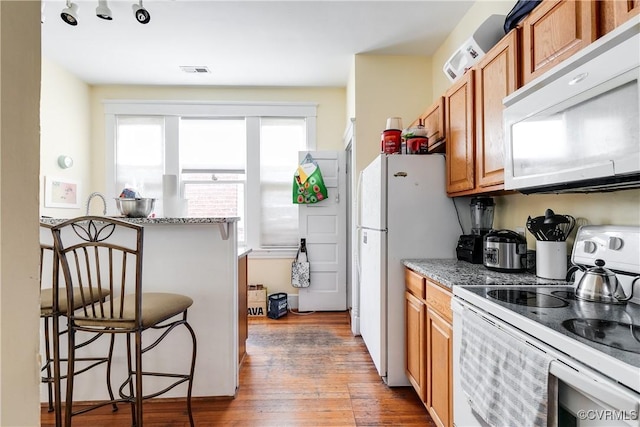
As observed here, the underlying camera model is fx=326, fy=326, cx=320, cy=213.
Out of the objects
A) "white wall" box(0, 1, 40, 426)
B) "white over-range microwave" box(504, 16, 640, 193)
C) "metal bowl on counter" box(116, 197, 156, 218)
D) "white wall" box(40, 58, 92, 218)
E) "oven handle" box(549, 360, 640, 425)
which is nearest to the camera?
"white wall" box(0, 1, 40, 426)

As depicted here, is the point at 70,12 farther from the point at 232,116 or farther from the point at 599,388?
the point at 599,388

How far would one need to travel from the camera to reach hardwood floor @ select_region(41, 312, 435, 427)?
1.86 metres

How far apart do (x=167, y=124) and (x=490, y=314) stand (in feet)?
13.4

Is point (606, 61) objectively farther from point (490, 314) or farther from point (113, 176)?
point (113, 176)

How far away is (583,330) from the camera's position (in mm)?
859

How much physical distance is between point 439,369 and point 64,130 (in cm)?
432

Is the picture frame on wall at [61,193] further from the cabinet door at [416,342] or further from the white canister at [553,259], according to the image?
the white canister at [553,259]

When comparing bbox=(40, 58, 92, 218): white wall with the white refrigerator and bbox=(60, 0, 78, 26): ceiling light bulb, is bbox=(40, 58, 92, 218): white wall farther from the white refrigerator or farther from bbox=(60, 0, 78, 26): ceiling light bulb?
the white refrigerator

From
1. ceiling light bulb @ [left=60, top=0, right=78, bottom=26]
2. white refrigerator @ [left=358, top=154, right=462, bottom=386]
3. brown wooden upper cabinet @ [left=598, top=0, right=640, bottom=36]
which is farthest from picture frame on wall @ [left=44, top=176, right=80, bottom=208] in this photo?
brown wooden upper cabinet @ [left=598, top=0, right=640, bottom=36]

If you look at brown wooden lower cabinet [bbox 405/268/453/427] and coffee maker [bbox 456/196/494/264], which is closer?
brown wooden lower cabinet [bbox 405/268/453/427]

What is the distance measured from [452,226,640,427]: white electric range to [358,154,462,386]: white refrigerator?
767mm

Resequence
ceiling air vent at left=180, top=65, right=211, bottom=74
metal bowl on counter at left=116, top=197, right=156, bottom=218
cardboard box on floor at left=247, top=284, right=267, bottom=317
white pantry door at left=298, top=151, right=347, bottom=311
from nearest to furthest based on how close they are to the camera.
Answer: metal bowl on counter at left=116, top=197, right=156, bottom=218
ceiling air vent at left=180, top=65, right=211, bottom=74
cardboard box on floor at left=247, top=284, right=267, bottom=317
white pantry door at left=298, top=151, right=347, bottom=311

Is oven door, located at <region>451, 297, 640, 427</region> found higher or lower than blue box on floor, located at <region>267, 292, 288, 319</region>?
higher

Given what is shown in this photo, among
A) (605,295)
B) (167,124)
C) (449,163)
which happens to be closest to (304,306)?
(449,163)
